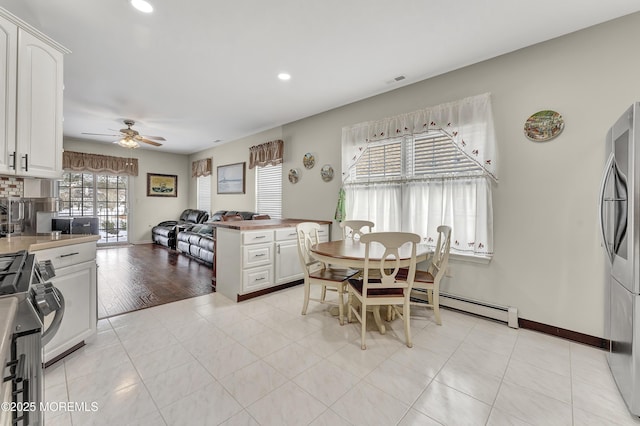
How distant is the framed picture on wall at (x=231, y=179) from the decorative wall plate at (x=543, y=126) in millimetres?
5168

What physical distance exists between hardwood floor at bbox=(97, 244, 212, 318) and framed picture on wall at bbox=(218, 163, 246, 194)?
183 cm

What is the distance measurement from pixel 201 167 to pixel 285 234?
4.92 meters

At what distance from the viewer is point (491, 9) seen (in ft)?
6.70

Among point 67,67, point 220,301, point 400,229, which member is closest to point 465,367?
point 400,229

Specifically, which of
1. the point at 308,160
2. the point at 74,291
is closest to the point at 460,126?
the point at 308,160

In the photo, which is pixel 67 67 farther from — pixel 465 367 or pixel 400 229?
pixel 465 367

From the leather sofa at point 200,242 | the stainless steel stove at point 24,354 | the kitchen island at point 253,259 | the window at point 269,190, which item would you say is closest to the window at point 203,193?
the leather sofa at point 200,242

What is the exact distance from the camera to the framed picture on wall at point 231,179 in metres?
6.16

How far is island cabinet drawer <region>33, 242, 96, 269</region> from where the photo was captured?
1780 millimetres

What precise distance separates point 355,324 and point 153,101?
13.5 ft

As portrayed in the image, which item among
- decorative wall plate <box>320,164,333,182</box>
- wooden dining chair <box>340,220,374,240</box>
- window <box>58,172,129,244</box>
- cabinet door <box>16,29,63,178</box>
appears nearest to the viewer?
cabinet door <box>16,29,63,178</box>

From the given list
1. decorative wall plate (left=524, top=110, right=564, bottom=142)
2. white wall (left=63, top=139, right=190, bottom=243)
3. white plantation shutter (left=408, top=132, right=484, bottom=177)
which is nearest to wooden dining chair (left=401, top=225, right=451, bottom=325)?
white plantation shutter (left=408, top=132, right=484, bottom=177)

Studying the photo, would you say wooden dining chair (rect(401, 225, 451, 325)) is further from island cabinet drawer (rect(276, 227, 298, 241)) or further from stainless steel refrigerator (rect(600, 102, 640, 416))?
island cabinet drawer (rect(276, 227, 298, 241))

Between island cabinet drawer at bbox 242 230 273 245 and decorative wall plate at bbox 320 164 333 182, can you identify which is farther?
decorative wall plate at bbox 320 164 333 182
